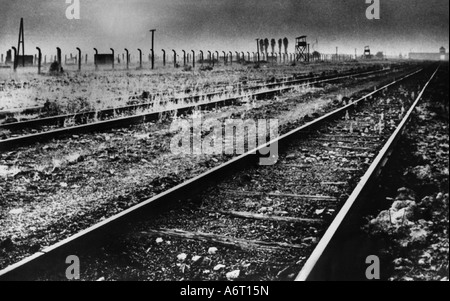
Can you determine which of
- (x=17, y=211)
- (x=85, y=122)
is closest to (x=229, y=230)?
(x=17, y=211)

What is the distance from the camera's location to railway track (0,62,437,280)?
10.4 ft

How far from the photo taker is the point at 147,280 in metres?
3.09

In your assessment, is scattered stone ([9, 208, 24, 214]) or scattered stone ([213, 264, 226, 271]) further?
scattered stone ([9, 208, 24, 214])

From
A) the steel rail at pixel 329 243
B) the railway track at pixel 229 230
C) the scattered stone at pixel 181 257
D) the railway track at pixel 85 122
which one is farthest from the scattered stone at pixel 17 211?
the steel rail at pixel 329 243

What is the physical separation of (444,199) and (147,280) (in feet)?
11.5

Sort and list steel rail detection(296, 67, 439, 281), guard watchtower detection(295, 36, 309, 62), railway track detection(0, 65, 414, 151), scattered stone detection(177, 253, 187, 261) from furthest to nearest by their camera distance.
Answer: guard watchtower detection(295, 36, 309, 62)
railway track detection(0, 65, 414, 151)
scattered stone detection(177, 253, 187, 261)
steel rail detection(296, 67, 439, 281)

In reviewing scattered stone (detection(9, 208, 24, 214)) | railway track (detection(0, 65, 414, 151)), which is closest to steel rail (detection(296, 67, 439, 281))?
scattered stone (detection(9, 208, 24, 214))

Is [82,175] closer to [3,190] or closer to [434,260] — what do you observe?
[3,190]

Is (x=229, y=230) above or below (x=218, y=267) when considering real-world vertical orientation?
above

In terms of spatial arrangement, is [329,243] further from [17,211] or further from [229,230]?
[17,211]

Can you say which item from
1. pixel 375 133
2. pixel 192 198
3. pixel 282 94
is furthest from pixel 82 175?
pixel 282 94

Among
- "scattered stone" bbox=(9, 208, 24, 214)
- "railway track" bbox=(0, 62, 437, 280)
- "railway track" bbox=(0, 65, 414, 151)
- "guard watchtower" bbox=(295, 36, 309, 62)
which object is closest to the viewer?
"railway track" bbox=(0, 62, 437, 280)

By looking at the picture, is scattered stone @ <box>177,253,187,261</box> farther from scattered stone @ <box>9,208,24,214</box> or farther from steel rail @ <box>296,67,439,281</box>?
scattered stone @ <box>9,208,24,214</box>

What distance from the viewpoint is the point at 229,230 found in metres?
3.87
